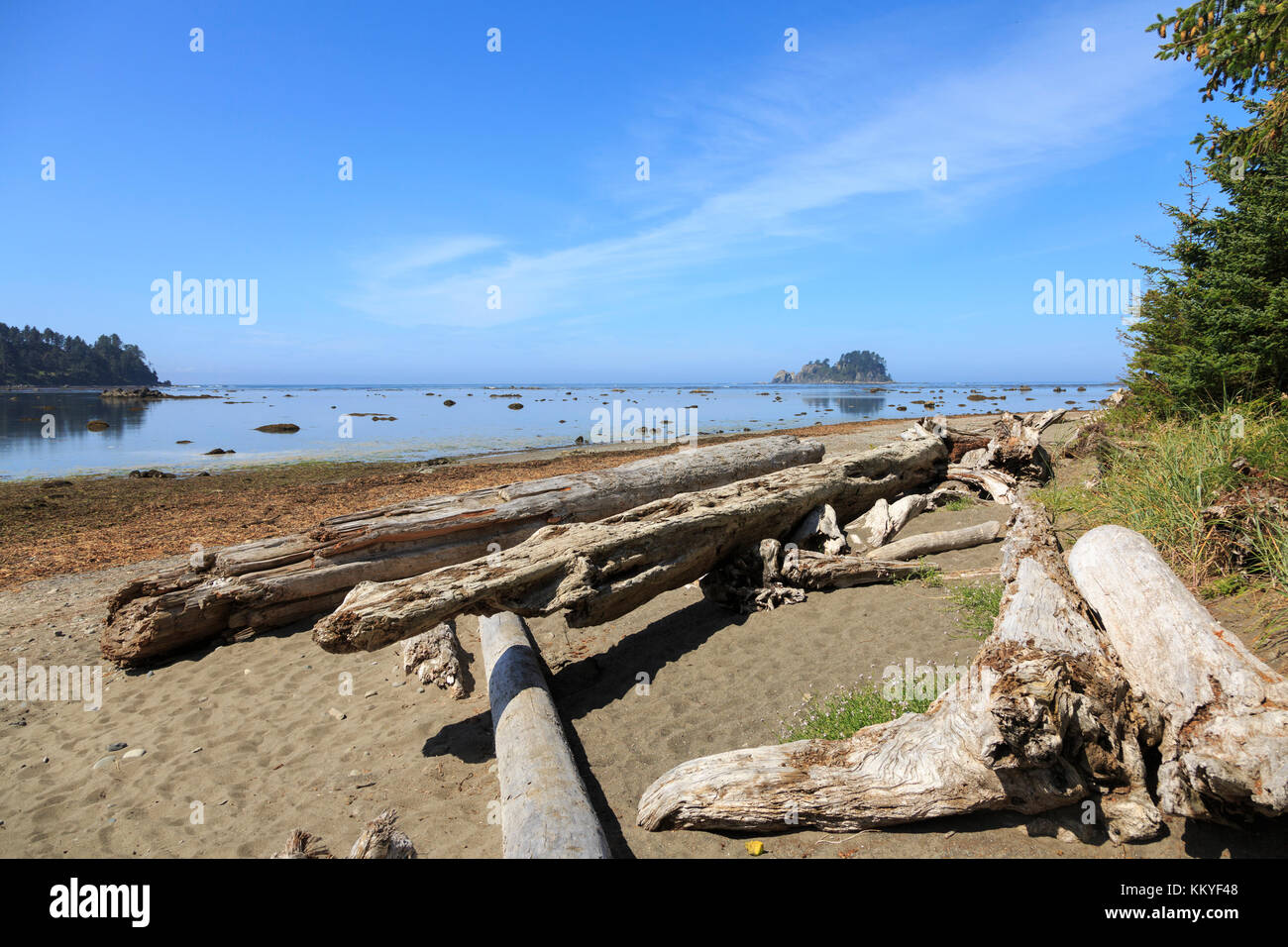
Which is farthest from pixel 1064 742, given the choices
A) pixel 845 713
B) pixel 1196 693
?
pixel 845 713

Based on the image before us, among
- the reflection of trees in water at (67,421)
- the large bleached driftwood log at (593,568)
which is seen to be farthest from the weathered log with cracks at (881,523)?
the reflection of trees in water at (67,421)

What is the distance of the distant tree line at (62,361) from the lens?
9512 cm

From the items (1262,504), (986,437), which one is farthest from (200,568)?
(986,437)

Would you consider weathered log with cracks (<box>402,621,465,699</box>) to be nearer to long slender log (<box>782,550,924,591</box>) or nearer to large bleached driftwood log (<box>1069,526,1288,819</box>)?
long slender log (<box>782,550,924,591</box>)

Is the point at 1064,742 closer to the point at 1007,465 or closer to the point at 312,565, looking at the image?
the point at 312,565

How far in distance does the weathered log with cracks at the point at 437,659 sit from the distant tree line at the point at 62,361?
423 feet

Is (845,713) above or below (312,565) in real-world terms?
below

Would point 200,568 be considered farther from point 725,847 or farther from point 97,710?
point 725,847

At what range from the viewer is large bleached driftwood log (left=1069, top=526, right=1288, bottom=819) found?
257 cm

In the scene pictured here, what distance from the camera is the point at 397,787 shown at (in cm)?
448

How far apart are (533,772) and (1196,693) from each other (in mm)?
3841

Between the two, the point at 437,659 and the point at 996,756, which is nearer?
the point at 996,756

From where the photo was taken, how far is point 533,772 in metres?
3.96

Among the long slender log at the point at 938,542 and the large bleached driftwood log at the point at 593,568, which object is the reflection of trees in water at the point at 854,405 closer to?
the long slender log at the point at 938,542
